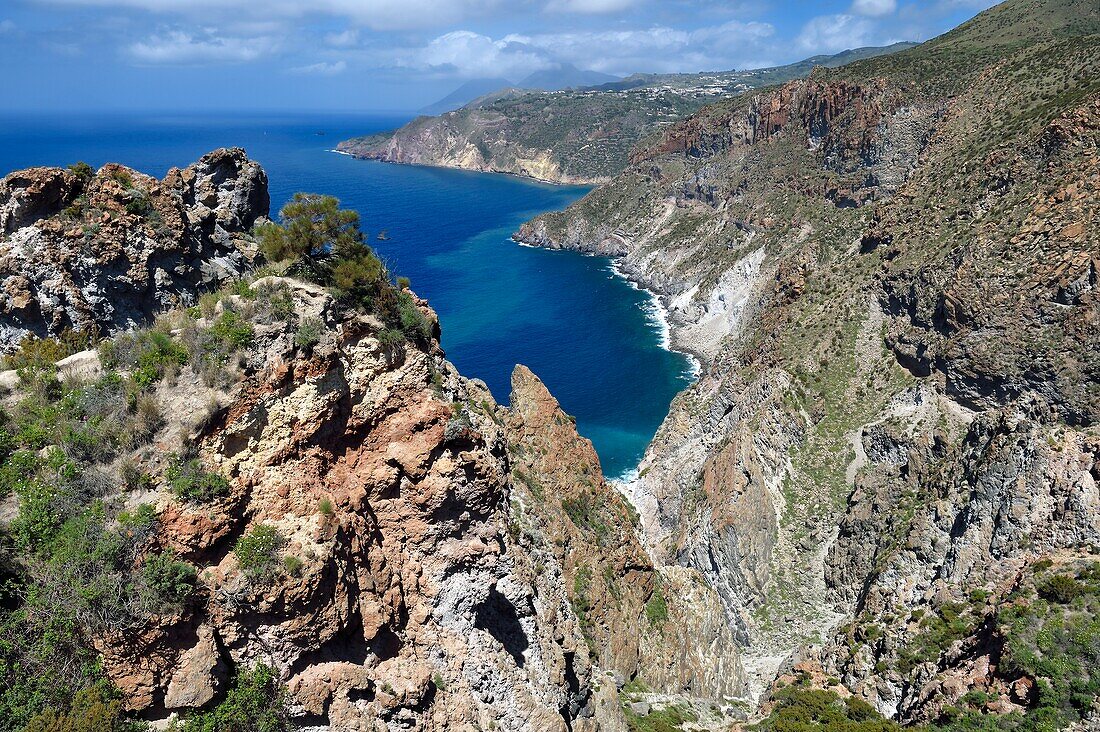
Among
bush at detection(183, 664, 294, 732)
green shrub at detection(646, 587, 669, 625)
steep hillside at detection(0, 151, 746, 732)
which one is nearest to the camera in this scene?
steep hillside at detection(0, 151, 746, 732)

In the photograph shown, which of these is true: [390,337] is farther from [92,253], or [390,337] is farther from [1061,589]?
[1061,589]

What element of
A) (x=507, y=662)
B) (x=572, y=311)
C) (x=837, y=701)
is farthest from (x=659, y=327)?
(x=507, y=662)

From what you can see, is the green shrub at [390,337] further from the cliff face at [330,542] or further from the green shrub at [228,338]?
the green shrub at [228,338]

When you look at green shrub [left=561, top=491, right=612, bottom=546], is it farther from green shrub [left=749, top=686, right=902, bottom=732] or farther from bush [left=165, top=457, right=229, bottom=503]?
bush [left=165, top=457, right=229, bottom=503]

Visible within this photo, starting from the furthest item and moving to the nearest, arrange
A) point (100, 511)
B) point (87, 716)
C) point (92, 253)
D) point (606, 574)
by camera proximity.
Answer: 1. point (606, 574)
2. point (92, 253)
3. point (100, 511)
4. point (87, 716)

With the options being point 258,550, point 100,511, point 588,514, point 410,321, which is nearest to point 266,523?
point 258,550

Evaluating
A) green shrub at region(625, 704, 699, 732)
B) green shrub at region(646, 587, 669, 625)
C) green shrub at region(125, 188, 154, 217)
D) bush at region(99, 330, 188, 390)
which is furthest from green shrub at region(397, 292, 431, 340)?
green shrub at region(646, 587, 669, 625)

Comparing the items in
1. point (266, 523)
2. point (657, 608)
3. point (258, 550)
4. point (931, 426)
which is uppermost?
point (266, 523)
